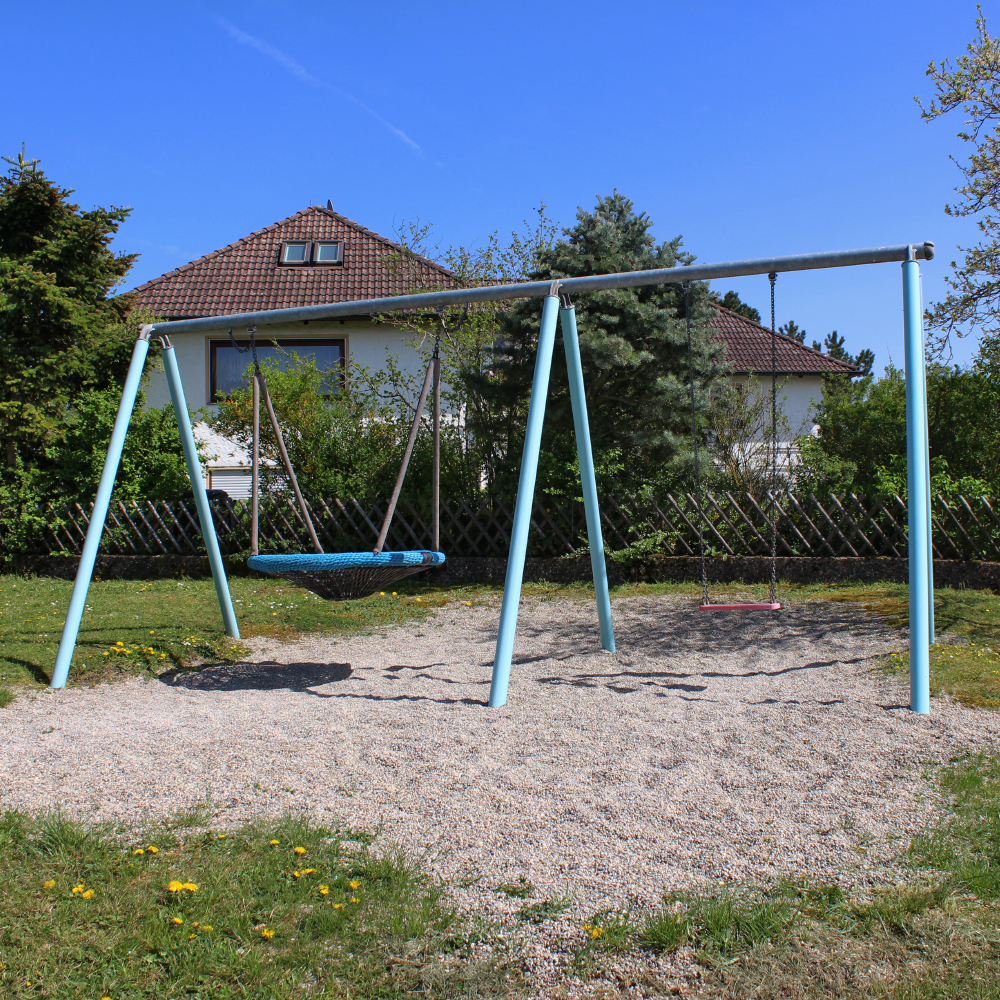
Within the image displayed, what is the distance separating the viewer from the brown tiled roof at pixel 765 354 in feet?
63.0

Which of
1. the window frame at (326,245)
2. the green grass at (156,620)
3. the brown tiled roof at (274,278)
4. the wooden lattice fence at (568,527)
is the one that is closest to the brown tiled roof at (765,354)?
the brown tiled roof at (274,278)

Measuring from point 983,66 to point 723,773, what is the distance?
6265 mm

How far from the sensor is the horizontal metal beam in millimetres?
4359

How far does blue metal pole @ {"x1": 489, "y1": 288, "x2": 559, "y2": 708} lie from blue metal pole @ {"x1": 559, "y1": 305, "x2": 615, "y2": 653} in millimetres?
560

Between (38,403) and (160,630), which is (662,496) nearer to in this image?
(160,630)

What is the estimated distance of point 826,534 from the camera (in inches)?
356

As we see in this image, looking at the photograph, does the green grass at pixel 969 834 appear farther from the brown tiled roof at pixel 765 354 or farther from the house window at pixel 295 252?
the house window at pixel 295 252

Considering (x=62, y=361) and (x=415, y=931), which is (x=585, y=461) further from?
(x=62, y=361)

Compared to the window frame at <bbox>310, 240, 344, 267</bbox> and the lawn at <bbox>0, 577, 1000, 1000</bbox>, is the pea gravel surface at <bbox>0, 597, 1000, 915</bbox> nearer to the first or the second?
the lawn at <bbox>0, 577, 1000, 1000</bbox>

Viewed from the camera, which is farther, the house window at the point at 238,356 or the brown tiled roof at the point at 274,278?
the brown tiled roof at the point at 274,278

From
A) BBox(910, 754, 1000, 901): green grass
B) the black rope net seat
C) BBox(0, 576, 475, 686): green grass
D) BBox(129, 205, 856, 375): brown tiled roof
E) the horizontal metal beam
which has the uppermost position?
BBox(129, 205, 856, 375): brown tiled roof

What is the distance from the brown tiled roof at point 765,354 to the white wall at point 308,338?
7454mm

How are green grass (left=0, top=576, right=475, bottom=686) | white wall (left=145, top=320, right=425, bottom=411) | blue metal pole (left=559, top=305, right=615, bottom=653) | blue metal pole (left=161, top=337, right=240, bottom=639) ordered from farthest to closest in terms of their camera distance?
white wall (left=145, top=320, right=425, bottom=411) → blue metal pole (left=161, top=337, right=240, bottom=639) → green grass (left=0, top=576, right=475, bottom=686) → blue metal pole (left=559, top=305, right=615, bottom=653)

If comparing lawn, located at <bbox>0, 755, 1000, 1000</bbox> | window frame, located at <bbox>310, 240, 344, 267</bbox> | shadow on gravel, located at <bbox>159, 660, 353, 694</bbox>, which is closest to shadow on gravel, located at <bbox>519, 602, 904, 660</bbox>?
shadow on gravel, located at <bbox>159, 660, 353, 694</bbox>
